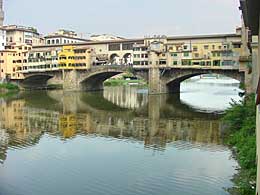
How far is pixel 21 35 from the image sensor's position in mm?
84188

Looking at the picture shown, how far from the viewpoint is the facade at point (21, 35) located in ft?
269

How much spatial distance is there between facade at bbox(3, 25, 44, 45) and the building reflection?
146ft

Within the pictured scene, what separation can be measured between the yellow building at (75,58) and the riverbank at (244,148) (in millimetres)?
39451

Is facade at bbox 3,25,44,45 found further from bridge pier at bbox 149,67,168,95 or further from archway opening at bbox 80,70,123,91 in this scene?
bridge pier at bbox 149,67,168,95

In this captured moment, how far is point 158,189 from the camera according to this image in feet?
44.8

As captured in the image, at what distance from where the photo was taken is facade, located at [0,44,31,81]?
67.3m

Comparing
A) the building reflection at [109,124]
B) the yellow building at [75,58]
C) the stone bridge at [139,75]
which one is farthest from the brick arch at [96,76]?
the building reflection at [109,124]

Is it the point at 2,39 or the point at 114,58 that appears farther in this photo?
the point at 2,39

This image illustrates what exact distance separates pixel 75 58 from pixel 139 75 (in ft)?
39.8

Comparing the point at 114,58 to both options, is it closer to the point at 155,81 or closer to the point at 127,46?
the point at 127,46

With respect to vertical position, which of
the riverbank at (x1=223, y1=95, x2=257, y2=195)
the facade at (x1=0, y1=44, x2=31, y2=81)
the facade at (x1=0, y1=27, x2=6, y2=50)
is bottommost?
the riverbank at (x1=223, y1=95, x2=257, y2=195)

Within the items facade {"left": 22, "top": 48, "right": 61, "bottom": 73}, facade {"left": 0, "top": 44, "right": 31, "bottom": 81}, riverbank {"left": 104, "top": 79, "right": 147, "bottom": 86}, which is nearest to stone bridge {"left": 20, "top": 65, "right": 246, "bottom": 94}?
facade {"left": 22, "top": 48, "right": 61, "bottom": 73}

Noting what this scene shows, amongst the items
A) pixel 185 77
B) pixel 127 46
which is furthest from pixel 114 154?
pixel 127 46

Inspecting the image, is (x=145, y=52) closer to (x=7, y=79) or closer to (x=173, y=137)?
(x=7, y=79)
